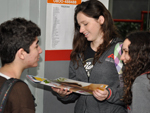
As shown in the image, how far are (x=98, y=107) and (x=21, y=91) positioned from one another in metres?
0.93

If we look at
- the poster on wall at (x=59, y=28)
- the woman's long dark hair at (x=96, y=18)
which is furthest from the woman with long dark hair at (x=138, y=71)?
the poster on wall at (x=59, y=28)

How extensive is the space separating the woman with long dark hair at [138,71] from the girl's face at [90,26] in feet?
1.45

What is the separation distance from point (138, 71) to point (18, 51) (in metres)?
0.87

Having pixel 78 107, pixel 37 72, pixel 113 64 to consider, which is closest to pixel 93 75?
pixel 113 64

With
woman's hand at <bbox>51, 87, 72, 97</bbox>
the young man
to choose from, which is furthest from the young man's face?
woman's hand at <bbox>51, 87, 72, 97</bbox>

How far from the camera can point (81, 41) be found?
2.16 metres

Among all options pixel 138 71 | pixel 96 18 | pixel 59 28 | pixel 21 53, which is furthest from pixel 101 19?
pixel 21 53

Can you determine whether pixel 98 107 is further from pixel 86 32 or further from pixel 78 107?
pixel 86 32

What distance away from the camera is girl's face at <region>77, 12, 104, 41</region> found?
6.39 ft

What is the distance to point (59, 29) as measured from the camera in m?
2.31

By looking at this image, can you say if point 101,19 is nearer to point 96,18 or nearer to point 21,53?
point 96,18

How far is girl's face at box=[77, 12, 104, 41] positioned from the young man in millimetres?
637

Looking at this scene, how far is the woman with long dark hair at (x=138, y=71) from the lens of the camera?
4.59 feet

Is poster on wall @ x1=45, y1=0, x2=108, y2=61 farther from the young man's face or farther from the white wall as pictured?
the young man's face
